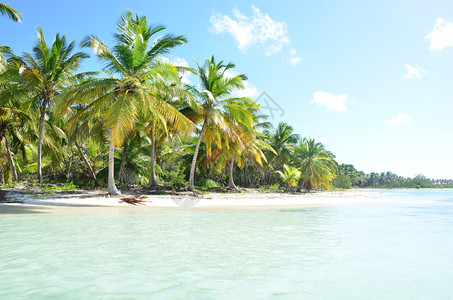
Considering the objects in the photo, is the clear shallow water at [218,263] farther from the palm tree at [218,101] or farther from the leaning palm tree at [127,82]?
the palm tree at [218,101]

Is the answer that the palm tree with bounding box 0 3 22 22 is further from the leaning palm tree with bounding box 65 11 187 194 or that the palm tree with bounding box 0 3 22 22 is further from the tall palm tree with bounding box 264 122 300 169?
the tall palm tree with bounding box 264 122 300 169

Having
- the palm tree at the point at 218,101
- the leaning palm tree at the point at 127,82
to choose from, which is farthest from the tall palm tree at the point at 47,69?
the palm tree at the point at 218,101

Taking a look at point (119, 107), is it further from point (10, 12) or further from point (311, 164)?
point (311, 164)

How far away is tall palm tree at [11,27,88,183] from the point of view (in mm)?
13852

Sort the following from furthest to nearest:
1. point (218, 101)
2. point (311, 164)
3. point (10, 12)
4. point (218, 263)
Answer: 1. point (311, 164)
2. point (218, 101)
3. point (10, 12)
4. point (218, 263)

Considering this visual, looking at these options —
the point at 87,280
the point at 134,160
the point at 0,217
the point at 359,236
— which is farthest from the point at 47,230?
the point at 134,160

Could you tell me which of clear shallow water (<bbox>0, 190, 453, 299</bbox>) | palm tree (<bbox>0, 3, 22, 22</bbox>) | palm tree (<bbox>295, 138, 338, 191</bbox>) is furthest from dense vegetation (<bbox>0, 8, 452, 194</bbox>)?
palm tree (<bbox>295, 138, 338, 191</bbox>)

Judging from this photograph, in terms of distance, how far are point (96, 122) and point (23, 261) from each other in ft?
41.7

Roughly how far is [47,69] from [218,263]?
1371 centimetres

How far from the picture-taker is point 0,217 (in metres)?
8.24

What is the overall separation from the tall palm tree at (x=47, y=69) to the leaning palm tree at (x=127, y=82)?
2.20 meters

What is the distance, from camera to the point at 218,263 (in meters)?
4.21

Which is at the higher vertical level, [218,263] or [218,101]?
[218,101]

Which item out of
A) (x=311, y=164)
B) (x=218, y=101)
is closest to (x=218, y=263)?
(x=218, y=101)
